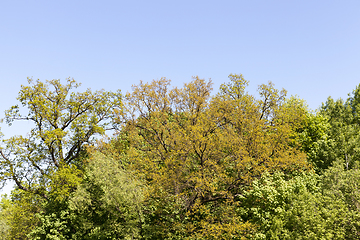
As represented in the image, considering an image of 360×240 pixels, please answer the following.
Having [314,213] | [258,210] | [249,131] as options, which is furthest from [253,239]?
[249,131]

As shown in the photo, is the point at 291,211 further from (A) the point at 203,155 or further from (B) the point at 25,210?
(B) the point at 25,210

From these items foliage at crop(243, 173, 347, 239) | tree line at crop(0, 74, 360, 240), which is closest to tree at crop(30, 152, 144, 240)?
tree line at crop(0, 74, 360, 240)

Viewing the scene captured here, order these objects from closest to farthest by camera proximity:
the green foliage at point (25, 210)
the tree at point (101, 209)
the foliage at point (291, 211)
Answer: the foliage at point (291, 211), the tree at point (101, 209), the green foliage at point (25, 210)

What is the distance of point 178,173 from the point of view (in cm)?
2278

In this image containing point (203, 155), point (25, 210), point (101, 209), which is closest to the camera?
point (203, 155)

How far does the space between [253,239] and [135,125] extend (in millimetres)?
15793

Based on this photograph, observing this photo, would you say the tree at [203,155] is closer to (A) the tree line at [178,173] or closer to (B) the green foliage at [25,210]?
(A) the tree line at [178,173]

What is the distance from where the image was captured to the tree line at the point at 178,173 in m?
21.1

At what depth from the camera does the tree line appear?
69.1 ft

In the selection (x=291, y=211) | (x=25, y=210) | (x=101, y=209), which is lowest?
(x=291, y=211)

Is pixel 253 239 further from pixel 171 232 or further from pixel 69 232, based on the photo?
pixel 69 232

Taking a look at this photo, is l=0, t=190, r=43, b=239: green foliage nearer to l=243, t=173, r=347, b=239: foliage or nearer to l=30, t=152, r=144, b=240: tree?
l=30, t=152, r=144, b=240: tree

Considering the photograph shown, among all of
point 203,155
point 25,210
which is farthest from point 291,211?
point 25,210

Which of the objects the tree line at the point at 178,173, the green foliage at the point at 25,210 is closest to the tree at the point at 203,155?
the tree line at the point at 178,173
